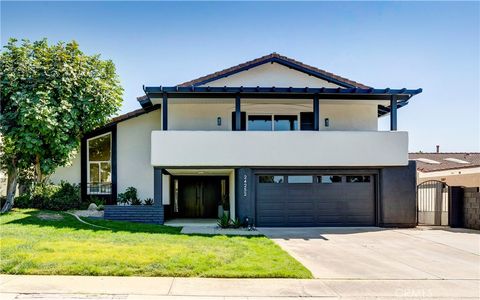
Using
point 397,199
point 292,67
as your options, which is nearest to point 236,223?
point 397,199

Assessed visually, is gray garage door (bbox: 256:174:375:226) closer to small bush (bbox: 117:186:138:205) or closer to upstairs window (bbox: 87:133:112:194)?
Result: small bush (bbox: 117:186:138:205)

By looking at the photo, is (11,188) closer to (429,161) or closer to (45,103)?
(45,103)

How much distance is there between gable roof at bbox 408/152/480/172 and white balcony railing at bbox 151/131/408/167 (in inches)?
413

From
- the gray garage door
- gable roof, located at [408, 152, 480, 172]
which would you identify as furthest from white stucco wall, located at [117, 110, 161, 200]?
gable roof, located at [408, 152, 480, 172]

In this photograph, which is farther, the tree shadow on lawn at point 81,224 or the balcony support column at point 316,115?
the balcony support column at point 316,115

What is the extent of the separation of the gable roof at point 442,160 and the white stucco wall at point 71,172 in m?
20.3

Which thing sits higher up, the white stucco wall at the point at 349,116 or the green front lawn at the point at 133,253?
the white stucco wall at the point at 349,116

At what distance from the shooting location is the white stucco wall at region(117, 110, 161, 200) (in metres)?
18.4

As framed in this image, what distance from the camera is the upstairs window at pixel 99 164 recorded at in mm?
18438

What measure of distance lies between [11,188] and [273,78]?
1226 centimetres

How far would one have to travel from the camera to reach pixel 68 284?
277 inches

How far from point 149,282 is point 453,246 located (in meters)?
9.46

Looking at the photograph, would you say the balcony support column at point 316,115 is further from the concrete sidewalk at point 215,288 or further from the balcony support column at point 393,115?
the concrete sidewalk at point 215,288
